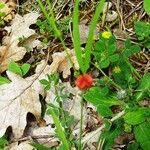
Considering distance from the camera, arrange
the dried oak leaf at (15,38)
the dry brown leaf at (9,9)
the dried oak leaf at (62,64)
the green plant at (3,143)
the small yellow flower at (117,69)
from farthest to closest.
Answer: the dry brown leaf at (9,9), the dried oak leaf at (15,38), the dried oak leaf at (62,64), the green plant at (3,143), the small yellow flower at (117,69)

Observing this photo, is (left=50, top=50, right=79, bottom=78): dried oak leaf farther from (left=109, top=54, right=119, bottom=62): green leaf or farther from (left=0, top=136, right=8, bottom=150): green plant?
(left=0, top=136, right=8, bottom=150): green plant

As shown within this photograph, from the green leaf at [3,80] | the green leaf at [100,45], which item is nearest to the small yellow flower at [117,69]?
the green leaf at [100,45]

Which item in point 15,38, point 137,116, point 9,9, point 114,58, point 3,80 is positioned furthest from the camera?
point 9,9

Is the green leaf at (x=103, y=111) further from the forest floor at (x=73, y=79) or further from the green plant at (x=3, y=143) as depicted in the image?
the green plant at (x=3, y=143)

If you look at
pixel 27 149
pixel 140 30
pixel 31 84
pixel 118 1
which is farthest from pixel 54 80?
pixel 118 1

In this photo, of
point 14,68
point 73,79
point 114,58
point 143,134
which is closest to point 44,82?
point 73,79

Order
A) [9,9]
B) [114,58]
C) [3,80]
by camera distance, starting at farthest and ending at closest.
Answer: [9,9], [3,80], [114,58]

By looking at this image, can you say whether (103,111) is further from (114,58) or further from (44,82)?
(44,82)
